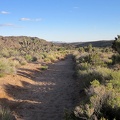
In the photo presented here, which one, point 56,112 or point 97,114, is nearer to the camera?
point 97,114

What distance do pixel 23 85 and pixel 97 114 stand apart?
33.4 ft

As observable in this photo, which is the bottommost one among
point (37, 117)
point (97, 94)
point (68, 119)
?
point (37, 117)

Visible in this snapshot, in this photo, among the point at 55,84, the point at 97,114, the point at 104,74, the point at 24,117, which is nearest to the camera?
the point at 97,114

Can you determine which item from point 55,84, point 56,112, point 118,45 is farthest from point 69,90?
point 118,45

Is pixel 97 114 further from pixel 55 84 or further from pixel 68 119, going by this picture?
pixel 55 84

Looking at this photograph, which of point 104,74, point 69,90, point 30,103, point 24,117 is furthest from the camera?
point 69,90

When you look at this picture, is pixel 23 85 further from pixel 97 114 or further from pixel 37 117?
pixel 97 114

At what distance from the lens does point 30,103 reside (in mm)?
13109

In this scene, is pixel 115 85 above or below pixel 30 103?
above

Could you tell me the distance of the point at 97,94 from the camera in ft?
30.2

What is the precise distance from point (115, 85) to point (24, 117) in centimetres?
427

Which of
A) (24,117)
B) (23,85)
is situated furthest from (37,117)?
(23,85)

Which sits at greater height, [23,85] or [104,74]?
[104,74]

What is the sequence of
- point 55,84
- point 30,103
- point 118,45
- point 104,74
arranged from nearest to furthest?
point 30,103, point 104,74, point 55,84, point 118,45
